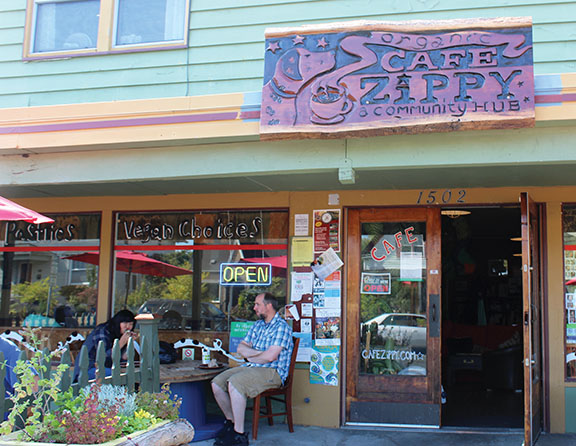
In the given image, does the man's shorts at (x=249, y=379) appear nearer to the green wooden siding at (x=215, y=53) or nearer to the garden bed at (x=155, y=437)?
the garden bed at (x=155, y=437)

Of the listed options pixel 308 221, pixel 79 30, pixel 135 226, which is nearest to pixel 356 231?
pixel 308 221

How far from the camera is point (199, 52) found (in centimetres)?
573

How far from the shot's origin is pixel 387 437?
582cm

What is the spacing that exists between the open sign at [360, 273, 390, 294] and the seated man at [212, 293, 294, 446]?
3.38 feet

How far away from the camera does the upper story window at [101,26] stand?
19.5 feet

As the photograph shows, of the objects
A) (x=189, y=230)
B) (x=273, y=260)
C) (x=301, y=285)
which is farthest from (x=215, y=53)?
(x=301, y=285)

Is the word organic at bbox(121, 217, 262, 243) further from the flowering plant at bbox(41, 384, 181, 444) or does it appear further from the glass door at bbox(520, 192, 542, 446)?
the flowering plant at bbox(41, 384, 181, 444)

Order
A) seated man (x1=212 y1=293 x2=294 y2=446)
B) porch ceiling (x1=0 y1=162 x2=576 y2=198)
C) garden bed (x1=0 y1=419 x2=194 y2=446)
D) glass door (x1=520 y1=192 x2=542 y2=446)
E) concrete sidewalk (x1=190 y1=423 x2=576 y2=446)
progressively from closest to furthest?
1. garden bed (x1=0 y1=419 x2=194 y2=446)
2. glass door (x1=520 y1=192 x2=542 y2=446)
3. porch ceiling (x1=0 y1=162 x2=576 y2=198)
4. seated man (x1=212 y1=293 x2=294 y2=446)
5. concrete sidewalk (x1=190 y1=423 x2=576 y2=446)

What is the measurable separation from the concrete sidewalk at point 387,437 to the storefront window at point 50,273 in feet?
8.40

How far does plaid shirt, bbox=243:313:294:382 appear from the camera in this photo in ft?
19.1

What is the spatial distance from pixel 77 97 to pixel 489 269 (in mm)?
8555

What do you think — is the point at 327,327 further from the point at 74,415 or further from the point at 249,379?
the point at 74,415

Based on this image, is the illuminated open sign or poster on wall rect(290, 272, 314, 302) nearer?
poster on wall rect(290, 272, 314, 302)

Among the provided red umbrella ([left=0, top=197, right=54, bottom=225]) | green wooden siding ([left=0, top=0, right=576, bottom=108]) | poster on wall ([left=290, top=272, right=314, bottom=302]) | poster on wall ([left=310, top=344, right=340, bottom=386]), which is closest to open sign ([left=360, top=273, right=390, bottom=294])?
poster on wall ([left=290, top=272, right=314, bottom=302])
